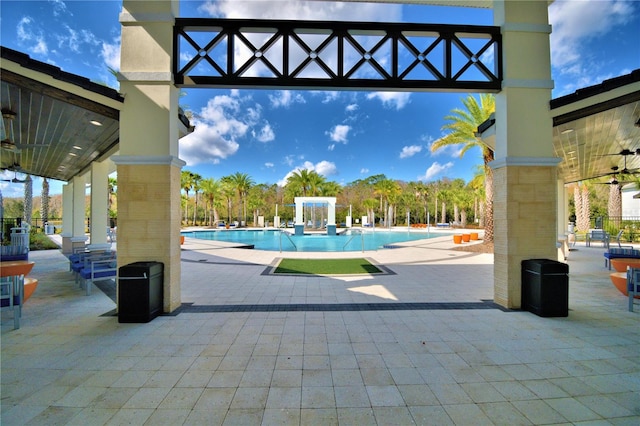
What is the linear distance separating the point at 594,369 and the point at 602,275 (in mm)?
7776

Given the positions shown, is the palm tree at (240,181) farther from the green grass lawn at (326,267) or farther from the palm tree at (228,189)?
the green grass lawn at (326,267)

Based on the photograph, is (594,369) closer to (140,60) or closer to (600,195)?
(140,60)

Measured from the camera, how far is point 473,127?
1492 cm

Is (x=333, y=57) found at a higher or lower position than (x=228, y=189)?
lower

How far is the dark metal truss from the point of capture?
537 cm

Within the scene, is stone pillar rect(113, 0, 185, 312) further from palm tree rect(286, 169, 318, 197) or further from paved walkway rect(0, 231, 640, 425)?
palm tree rect(286, 169, 318, 197)

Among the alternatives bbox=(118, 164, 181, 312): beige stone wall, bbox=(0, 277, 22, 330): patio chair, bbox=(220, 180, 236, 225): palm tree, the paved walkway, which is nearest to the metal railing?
the paved walkway

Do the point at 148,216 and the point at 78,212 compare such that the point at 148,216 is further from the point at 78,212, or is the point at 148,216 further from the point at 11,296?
the point at 78,212

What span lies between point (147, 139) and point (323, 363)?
5.00 metres

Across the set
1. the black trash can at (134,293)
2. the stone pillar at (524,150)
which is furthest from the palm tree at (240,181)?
the stone pillar at (524,150)

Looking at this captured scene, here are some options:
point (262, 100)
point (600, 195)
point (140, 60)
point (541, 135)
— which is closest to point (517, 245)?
point (541, 135)

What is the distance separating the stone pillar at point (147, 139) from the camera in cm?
522

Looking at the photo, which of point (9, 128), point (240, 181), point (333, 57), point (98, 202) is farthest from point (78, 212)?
point (240, 181)

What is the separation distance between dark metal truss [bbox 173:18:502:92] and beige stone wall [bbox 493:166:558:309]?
74.9 inches
